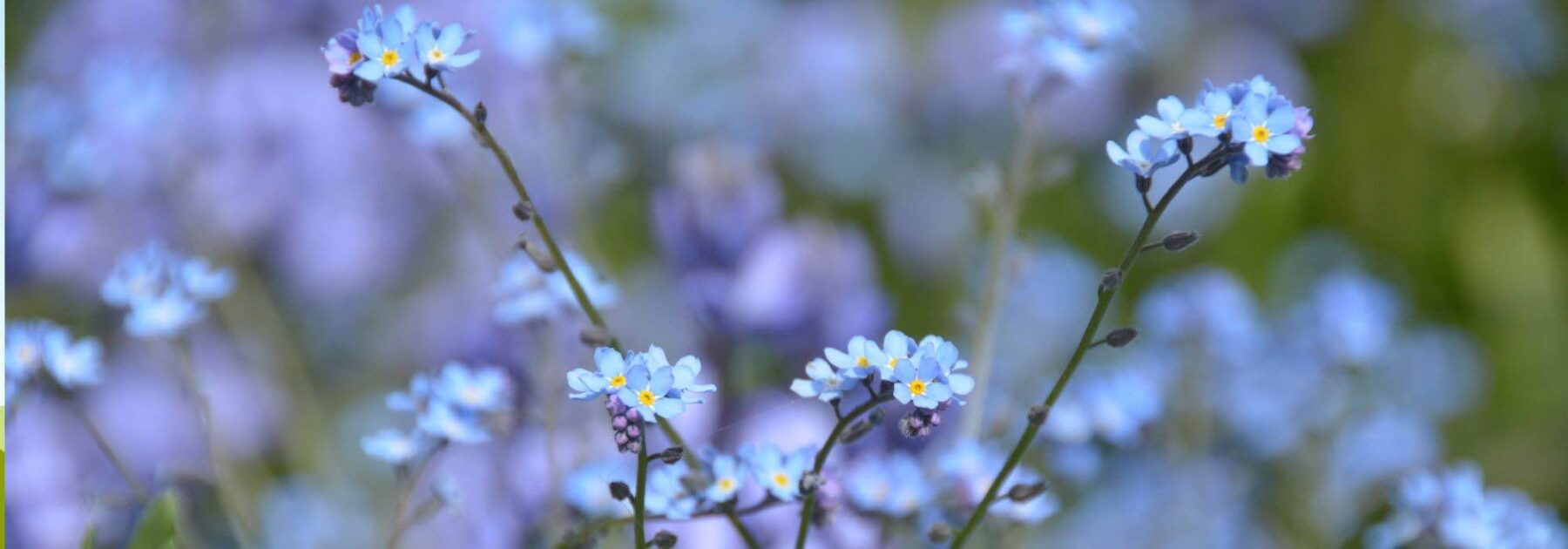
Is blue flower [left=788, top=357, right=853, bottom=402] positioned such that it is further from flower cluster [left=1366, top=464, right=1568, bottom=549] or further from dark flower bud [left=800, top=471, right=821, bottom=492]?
flower cluster [left=1366, top=464, right=1568, bottom=549]

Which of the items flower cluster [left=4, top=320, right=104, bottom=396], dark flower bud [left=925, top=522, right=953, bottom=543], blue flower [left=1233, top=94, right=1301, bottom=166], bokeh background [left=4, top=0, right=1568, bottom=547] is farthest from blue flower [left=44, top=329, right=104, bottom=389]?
blue flower [left=1233, top=94, right=1301, bottom=166]

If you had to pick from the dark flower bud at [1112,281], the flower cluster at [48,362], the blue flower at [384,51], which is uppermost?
the flower cluster at [48,362]

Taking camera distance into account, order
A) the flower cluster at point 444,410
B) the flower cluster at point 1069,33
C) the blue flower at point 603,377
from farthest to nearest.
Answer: the flower cluster at point 1069,33
the flower cluster at point 444,410
the blue flower at point 603,377

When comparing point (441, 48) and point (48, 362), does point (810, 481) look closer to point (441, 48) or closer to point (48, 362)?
point (441, 48)

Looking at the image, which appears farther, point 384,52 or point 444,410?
point 444,410

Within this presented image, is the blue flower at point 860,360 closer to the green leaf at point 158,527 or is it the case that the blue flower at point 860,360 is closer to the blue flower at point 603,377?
the blue flower at point 603,377

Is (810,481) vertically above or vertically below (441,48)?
below

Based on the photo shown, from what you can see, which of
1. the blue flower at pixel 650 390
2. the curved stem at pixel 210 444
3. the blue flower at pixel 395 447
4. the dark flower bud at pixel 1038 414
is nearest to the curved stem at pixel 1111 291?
the dark flower bud at pixel 1038 414

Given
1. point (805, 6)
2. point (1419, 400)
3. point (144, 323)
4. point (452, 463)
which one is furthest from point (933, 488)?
point (805, 6)

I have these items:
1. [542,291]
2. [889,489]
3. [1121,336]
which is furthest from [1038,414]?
[542,291]

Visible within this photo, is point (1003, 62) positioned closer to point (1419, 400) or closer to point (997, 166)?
point (997, 166)
